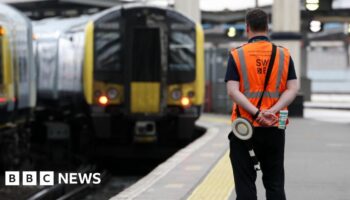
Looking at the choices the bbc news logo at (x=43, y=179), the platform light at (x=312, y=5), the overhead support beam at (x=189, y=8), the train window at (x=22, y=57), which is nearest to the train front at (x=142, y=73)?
the train window at (x=22, y=57)

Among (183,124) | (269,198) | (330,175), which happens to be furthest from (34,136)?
(269,198)

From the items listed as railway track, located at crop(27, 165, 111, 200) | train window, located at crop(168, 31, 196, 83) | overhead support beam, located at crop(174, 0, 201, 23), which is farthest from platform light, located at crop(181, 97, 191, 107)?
overhead support beam, located at crop(174, 0, 201, 23)

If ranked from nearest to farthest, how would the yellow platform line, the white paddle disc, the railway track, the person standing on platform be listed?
the white paddle disc, the person standing on platform, the yellow platform line, the railway track

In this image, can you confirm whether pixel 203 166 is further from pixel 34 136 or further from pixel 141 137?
pixel 34 136

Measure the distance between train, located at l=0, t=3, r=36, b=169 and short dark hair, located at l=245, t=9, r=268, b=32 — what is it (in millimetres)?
7632

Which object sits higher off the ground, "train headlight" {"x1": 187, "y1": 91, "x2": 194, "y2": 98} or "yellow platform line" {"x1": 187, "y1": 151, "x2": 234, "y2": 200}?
"train headlight" {"x1": 187, "y1": 91, "x2": 194, "y2": 98}

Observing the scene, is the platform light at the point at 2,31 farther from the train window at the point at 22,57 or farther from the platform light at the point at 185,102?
the platform light at the point at 185,102

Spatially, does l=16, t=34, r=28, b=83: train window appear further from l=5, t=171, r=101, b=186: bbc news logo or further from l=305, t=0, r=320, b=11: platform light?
l=305, t=0, r=320, b=11: platform light

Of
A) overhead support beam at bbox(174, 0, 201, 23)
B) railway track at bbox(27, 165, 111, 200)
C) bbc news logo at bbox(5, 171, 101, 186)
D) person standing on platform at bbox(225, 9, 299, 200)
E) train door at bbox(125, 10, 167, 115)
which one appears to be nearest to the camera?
person standing on platform at bbox(225, 9, 299, 200)

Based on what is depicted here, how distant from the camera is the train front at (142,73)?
1384 cm

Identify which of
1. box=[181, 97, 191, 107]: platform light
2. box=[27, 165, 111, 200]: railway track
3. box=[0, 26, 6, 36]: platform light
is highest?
box=[0, 26, 6, 36]: platform light

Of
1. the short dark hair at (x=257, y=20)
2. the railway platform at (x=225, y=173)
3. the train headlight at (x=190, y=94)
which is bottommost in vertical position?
the railway platform at (x=225, y=173)

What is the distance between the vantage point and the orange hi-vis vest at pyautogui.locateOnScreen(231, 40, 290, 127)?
192 inches

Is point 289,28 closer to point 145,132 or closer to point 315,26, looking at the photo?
point 315,26
